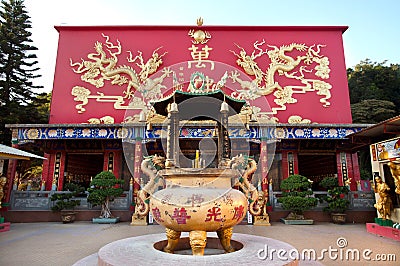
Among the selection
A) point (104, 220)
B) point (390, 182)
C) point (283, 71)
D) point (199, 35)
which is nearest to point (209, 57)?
point (199, 35)

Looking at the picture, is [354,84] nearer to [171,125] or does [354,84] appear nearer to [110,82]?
[110,82]

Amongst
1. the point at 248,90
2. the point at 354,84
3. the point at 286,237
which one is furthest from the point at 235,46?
the point at 354,84

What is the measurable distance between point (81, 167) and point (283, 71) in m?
12.2

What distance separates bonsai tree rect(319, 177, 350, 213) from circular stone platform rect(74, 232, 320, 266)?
690cm

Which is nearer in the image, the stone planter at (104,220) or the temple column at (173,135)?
the temple column at (173,135)

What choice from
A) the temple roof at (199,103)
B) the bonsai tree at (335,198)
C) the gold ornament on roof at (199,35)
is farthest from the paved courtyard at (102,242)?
the gold ornament on roof at (199,35)

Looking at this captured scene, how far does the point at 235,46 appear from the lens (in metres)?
14.4

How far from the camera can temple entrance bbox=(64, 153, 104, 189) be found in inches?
534

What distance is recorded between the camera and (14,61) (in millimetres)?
16328

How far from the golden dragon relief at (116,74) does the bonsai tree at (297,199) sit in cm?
738

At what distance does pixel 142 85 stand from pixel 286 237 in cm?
984

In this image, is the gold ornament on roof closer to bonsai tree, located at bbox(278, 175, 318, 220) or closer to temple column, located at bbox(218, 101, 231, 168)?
bonsai tree, located at bbox(278, 175, 318, 220)

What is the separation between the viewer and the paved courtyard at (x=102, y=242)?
16.6 feet

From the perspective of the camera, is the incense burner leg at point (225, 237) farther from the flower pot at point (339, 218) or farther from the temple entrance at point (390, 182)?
the flower pot at point (339, 218)
